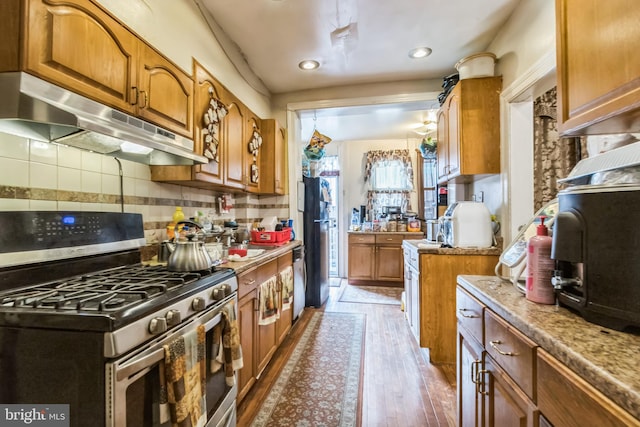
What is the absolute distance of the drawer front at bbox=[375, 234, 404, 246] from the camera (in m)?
4.57

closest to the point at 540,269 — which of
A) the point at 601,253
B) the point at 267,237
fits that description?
the point at 601,253

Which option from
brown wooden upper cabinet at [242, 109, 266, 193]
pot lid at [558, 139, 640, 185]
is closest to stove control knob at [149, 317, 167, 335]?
pot lid at [558, 139, 640, 185]

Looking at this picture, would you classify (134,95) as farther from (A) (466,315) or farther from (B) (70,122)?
(A) (466,315)

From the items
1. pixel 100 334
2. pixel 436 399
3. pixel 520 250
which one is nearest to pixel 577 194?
pixel 520 250

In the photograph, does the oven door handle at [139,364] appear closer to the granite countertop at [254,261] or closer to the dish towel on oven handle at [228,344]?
the dish towel on oven handle at [228,344]

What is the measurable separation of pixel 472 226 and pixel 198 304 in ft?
6.55

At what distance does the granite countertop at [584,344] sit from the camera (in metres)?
0.50

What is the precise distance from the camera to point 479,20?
6.76ft

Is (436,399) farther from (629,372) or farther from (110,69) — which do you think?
(110,69)

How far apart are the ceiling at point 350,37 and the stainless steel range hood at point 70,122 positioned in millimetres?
1129

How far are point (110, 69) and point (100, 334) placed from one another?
3.38 feet

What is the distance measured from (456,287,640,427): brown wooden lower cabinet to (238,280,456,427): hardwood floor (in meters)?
0.56

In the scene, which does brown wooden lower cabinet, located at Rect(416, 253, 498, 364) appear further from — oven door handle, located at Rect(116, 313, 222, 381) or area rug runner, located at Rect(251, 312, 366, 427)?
oven door handle, located at Rect(116, 313, 222, 381)

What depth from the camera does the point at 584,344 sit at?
0.63 metres
